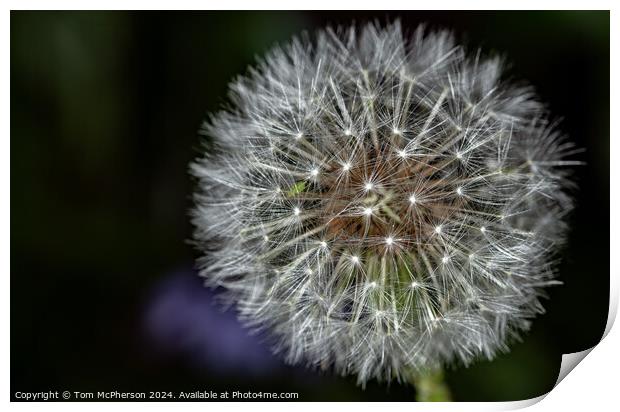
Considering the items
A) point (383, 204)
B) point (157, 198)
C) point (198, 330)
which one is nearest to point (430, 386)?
point (383, 204)

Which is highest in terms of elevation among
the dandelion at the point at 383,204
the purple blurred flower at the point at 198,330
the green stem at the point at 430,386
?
the dandelion at the point at 383,204

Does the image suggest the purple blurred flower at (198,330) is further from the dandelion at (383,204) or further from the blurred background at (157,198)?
the dandelion at (383,204)

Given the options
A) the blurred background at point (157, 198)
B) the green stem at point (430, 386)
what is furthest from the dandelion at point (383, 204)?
the blurred background at point (157, 198)

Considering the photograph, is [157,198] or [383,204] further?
[157,198]

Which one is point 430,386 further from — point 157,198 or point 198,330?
point 157,198

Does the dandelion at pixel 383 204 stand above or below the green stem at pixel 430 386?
above

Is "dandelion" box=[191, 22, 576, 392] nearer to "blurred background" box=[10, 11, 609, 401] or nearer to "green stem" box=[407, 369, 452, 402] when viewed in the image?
"green stem" box=[407, 369, 452, 402]
